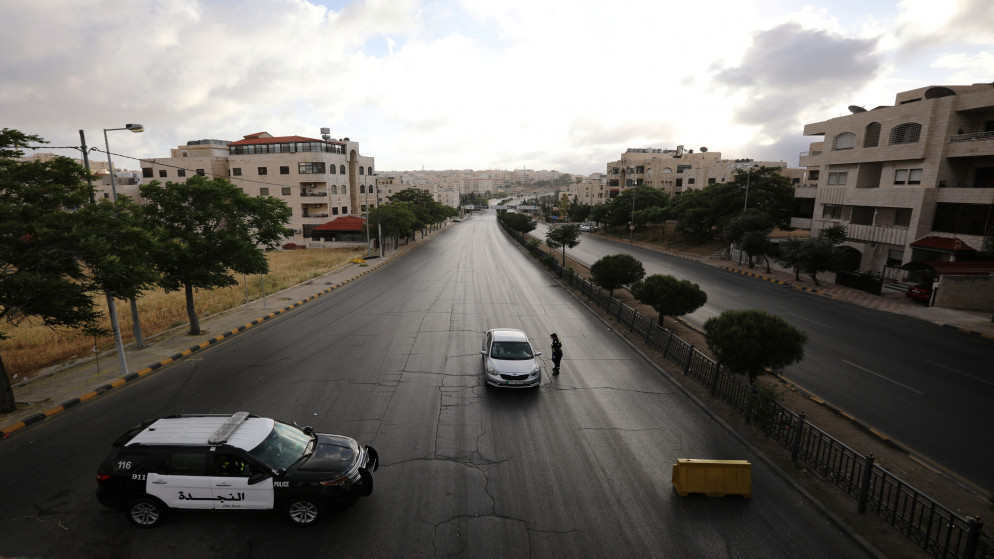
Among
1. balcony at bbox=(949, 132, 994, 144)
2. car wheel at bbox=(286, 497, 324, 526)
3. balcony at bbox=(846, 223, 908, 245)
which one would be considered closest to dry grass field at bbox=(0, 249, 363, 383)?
car wheel at bbox=(286, 497, 324, 526)

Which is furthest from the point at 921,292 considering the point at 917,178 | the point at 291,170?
the point at 291,170

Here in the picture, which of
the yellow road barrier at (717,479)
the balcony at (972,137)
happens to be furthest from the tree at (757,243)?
the yellow road barrier at (717,479)

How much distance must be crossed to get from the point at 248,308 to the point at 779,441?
2399 centimetres

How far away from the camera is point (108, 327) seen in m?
19.7

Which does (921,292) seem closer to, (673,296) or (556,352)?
(673,296)

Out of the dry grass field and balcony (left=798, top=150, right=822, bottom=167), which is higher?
balcony (left=798, top=150, right=822, bottom=167)

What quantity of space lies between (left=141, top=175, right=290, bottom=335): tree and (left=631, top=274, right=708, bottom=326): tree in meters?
16.3

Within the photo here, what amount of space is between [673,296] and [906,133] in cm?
2812

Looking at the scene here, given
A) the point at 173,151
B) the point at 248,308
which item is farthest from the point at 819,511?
the point at 173,151

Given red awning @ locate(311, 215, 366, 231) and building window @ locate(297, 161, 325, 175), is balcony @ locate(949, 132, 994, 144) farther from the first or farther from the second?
building window @ locate(297, 161, 325, 175)

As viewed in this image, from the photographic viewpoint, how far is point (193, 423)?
7688 mm

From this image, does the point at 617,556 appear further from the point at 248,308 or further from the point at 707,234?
the point at 707,234

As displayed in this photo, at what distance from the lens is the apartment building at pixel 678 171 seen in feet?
257

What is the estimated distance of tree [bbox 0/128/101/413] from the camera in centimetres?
960
